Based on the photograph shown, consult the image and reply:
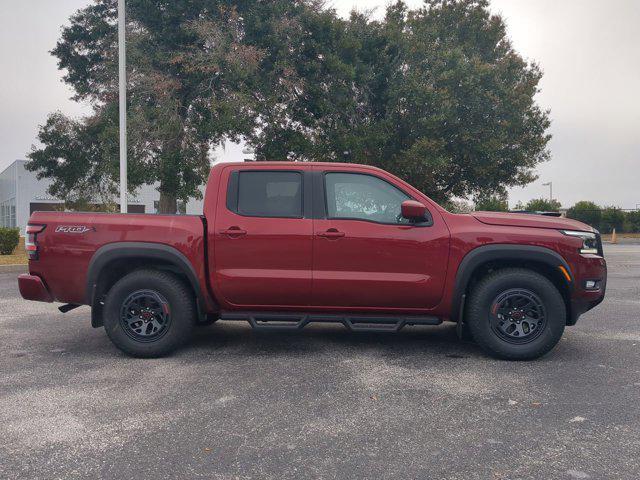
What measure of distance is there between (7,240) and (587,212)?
1546 inches

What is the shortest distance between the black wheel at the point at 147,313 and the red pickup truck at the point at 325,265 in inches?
0.4

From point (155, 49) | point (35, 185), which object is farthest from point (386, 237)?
point (35, 185)

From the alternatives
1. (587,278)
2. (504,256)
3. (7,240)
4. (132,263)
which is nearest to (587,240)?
(587,278)

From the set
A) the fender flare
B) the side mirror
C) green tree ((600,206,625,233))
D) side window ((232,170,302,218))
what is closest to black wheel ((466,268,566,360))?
the fender flare

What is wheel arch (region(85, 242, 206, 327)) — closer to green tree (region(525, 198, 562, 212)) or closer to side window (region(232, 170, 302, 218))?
side window (region(232, 170, 302, 218))

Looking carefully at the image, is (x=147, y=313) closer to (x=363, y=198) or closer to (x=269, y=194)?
(x=269, y=194)

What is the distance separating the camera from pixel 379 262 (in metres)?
4.89

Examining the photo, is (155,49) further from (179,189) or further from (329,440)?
(329,440)

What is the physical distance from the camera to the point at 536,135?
22891mm

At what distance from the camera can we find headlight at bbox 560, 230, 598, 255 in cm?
489

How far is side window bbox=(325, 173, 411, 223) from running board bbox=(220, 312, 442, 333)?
0.96 meters

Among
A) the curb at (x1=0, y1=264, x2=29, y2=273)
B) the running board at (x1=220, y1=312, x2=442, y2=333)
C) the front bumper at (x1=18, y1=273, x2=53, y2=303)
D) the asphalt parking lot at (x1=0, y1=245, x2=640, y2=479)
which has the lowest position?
the asphalt parking lot at (x1=0, y1=245, x2=640, y2=479)

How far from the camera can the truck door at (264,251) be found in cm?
493

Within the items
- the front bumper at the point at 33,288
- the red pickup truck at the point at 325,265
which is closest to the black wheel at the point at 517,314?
the red pickup truck at the point at 325,265
